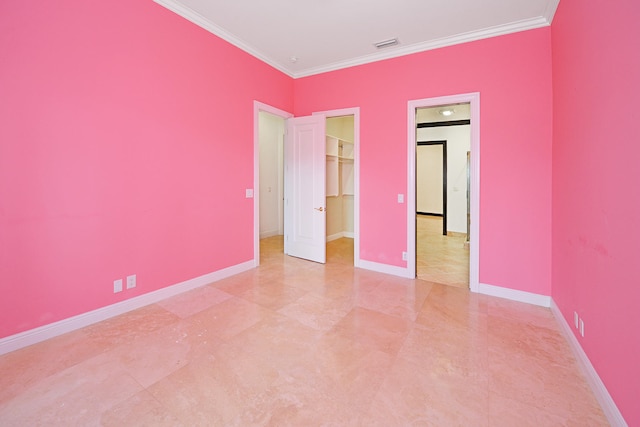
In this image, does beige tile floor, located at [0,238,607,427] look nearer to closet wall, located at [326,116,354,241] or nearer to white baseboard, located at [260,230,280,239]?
closet wall, located at [326,116,354,241]

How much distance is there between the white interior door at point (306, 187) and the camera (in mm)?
4340

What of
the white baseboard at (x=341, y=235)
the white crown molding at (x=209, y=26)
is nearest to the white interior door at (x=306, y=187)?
the white crown molding at (x=209, y=26)

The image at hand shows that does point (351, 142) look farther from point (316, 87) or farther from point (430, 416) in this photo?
point (430, 416)

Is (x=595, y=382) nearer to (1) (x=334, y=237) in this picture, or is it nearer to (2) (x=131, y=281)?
(2) (x=131, y=281)

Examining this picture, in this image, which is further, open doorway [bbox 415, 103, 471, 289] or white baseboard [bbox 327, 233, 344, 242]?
white baseboard [bbox 327, 233, 344, 242]

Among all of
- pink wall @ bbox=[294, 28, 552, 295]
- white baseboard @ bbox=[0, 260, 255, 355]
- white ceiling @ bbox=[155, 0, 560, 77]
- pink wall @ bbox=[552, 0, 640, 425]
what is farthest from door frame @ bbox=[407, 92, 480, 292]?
white baseboard @ bbox=[0, 260, 255, 355]

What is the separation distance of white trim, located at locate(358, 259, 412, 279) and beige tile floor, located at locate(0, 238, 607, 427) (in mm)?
851

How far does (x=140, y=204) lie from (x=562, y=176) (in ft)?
13.5

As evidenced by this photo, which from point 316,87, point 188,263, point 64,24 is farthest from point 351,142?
point 64,24

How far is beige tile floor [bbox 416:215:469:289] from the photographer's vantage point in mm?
3793

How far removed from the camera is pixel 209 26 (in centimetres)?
327

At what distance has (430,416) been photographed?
1.51 metres

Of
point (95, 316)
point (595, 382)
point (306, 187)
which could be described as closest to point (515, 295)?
point (595, 382)

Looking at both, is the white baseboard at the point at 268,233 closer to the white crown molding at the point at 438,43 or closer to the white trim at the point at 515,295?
the white crown molding at the point at 438,43
